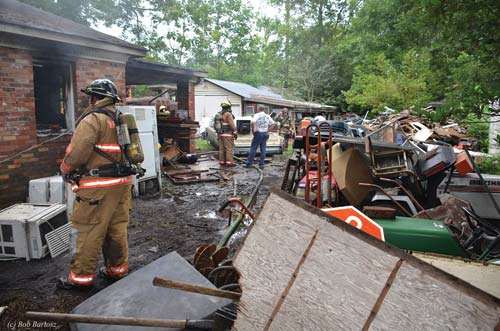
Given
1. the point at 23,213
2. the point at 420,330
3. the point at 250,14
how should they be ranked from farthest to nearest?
the point at 250,14 → the point at 23,213 → the point at 420,330

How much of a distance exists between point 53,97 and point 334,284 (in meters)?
8.11

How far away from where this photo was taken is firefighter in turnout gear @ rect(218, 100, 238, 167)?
1105 centimetres

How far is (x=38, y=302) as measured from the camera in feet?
11.0

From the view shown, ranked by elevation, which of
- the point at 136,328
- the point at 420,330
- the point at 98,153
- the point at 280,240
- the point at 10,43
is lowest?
the point at 136,328

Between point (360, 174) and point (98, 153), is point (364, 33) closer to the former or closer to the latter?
point (360, 174)

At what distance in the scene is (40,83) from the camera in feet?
26.3

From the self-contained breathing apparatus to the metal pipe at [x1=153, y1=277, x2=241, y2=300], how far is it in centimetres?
179

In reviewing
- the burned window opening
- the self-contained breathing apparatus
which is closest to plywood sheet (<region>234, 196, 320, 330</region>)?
the self-contained breathing apparatus

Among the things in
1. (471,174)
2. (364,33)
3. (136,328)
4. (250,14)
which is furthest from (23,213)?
(250,14)

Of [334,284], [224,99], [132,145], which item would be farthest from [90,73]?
[224,99]

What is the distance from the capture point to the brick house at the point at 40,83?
611 cm

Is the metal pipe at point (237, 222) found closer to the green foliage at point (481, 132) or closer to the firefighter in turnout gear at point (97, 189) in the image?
the firefighter in turnout gear at point (97, 189)

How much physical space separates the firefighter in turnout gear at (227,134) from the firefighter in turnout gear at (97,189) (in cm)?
734

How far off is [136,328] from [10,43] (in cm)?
599
